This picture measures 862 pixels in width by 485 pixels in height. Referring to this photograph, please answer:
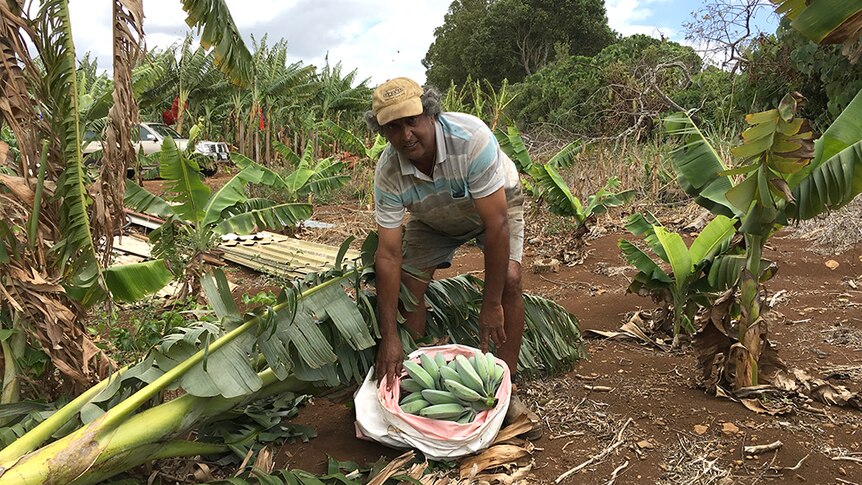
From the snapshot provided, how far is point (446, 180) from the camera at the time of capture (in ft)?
10.4

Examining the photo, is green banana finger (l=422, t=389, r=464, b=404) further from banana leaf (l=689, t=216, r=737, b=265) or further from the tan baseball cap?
banana leaf (l=689, t=216, r=737, b=265)

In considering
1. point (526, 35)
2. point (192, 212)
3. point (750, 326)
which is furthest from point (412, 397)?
point (526, 35)

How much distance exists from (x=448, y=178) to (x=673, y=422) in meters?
1.77

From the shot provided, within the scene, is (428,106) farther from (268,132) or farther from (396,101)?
(268,132)

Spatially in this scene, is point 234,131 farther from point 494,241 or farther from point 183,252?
point 494,241

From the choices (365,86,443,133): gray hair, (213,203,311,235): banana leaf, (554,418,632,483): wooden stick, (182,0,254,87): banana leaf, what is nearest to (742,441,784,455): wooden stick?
(554,418,632,483): wooden stick

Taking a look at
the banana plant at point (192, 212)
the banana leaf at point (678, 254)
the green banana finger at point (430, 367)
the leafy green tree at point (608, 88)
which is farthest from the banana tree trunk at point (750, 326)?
the leafy green tree at point (608, 88)

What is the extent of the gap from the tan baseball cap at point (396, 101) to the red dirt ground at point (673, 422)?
1.63 m

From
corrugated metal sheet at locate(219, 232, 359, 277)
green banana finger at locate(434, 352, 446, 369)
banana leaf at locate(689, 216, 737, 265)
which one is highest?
banana leaf at locate(689, 216, 737, 265)

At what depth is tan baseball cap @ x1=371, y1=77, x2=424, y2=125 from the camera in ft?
9.19

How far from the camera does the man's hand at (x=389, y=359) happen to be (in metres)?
3.09

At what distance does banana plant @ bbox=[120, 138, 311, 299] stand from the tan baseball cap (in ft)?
8.40

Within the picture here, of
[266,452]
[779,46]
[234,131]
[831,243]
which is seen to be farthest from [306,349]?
[234,131]

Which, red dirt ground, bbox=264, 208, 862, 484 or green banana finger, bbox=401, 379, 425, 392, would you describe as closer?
red dirt ground, bbox=264, 208, 862, 484
